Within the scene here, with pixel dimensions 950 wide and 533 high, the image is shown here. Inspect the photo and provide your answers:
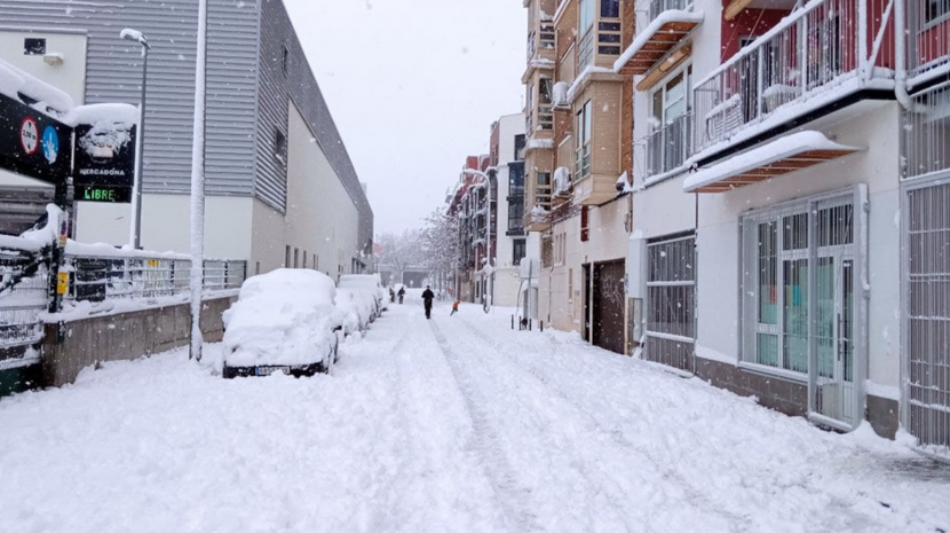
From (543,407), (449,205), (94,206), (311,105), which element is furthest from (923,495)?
(449,205)

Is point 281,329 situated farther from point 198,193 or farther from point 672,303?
point 672,303

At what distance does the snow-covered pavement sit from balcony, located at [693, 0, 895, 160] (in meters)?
3.68

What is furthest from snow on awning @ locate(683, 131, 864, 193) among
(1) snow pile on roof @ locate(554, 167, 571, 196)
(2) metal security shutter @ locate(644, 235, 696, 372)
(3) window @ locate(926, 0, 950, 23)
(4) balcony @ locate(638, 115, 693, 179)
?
(1) snow pile on roof @ locate(554, 167, 571, 196)

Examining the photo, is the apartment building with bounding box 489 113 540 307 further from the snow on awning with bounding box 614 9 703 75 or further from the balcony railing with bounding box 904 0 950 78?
the balcony railing with bounding box 904 0 950 78

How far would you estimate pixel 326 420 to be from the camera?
761cm

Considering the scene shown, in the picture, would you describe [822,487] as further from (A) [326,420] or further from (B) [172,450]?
(B) [172,450]

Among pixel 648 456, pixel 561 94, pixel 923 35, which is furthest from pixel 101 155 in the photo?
pixel 561 94

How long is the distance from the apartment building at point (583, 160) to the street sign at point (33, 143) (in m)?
11.6

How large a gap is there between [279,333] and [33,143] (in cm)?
440

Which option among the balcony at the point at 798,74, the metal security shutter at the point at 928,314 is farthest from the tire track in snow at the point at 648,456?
the balcony at the point at 798,74

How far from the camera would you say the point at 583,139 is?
19.5 meters

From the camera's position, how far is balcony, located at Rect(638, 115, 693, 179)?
13.2 meters

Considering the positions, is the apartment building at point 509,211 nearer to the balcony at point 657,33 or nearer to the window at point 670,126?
the balcony at point 657,33

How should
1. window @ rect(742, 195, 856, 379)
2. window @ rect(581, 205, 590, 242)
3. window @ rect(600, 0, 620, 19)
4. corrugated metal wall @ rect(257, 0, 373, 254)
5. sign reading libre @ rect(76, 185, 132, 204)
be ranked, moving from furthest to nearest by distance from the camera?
corrugated metal wall @ rect(257, 0, 373, 254) < window @ rect(581, 205, 590, 242) < window @ rect(600, 0, 620, 19) < sign reading libre @ rect(76, 185, 132, 204) < window @ rect(742, 195, 856, 379)
